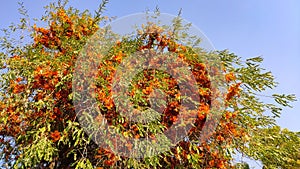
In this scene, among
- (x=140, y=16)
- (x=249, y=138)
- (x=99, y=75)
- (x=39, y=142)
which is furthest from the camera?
(x=140, y=16)

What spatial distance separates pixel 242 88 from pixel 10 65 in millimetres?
2971

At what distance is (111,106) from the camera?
125 inches

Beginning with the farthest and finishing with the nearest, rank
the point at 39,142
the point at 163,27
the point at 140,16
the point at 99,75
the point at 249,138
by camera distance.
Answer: the point at 140,16 → the point at 163,27 → the point at 249,138 → the point at 99,75 → the point at 39,142

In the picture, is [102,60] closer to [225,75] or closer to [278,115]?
[225,75]

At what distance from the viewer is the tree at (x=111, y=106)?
10.7ft

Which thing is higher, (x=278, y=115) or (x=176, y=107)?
(x=278, y=115)

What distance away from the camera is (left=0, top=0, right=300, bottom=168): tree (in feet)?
10.7

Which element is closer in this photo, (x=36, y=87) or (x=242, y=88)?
(x=36, y=87)

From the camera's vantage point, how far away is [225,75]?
12.4 feet

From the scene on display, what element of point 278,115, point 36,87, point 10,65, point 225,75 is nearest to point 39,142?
point 36,87

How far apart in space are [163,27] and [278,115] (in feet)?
6.43

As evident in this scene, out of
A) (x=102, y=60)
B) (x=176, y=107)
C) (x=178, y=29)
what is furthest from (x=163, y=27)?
(x=176, y=107)

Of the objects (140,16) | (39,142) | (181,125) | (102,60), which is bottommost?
(39,142)

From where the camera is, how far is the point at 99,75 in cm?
344
